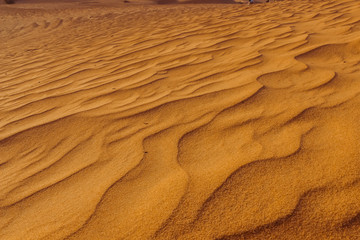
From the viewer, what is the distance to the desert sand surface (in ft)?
3.13

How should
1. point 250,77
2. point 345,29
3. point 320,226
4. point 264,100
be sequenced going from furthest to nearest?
1. point 345,29
2. point 250,77
3. point 264,100
4. point 320,226

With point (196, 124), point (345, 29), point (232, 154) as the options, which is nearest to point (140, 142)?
point (196, 124)

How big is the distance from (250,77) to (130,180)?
116cm

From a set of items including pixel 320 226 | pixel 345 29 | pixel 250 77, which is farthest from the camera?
pixel 345 29

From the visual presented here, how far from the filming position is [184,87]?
2129mm

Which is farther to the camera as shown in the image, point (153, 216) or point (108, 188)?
point (108, 188)

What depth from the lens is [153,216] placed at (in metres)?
1.00

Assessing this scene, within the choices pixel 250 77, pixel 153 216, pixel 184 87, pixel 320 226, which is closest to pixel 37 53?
pixel 184 87

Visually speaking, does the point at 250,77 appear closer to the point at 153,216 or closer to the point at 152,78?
the point at 152,78

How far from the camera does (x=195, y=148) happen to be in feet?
4.42

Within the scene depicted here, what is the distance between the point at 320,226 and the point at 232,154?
0.46 metres

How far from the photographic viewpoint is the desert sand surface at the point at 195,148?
95cm

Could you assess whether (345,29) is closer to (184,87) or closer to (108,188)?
(184,87)

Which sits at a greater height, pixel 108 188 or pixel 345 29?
pixel 345 29
